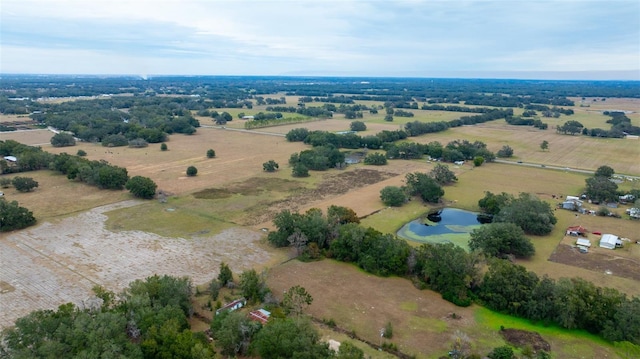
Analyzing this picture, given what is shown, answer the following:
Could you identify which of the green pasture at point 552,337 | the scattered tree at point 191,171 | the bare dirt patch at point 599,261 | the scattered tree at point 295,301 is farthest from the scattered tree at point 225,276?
the scattered tree at point 191,171

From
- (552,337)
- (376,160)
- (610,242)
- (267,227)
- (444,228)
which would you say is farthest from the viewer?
(376,160)

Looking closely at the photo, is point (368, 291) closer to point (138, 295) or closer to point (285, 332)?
point (285, 332)

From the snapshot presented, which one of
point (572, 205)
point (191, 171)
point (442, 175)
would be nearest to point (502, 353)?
point (572, 205)

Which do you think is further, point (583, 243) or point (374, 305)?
point (583, 243)

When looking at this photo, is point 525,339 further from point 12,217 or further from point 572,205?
point 12,217

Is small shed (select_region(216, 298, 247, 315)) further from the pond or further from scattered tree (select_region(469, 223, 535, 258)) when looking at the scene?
scattered tree (select_region(469, 223, 535, 258))

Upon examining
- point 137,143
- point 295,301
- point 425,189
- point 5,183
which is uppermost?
point 425,189

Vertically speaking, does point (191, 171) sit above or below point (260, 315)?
below
